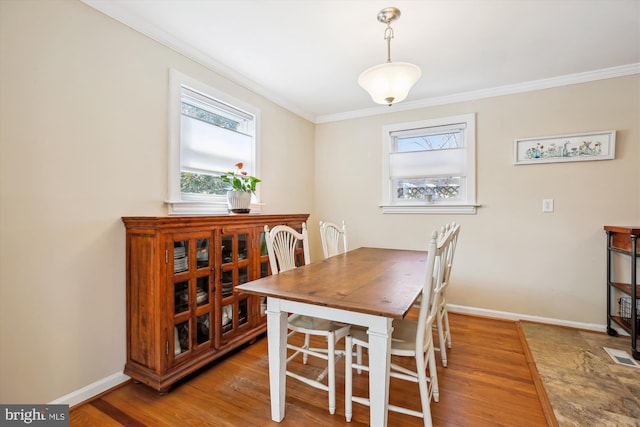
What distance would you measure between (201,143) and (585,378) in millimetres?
3225

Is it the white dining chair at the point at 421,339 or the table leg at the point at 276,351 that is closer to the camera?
the white dining chair at the point at 421,339

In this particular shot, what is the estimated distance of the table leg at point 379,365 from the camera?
3.95 feet

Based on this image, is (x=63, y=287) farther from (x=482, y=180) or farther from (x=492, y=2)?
(x=482, y=180)

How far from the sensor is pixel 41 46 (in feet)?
5.03

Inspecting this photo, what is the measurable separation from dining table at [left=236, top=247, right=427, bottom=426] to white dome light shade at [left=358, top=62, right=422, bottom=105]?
1.09m

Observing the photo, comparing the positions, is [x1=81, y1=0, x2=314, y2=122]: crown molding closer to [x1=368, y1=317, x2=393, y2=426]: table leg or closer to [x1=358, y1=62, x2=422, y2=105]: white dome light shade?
[x1=358, y1=62, x2=422, y2=105]: white dome light shade

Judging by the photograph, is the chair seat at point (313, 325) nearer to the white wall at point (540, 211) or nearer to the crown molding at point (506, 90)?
the white wall at point (540, 211)

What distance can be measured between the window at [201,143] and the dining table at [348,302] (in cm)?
111

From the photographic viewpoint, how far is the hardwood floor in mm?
1539

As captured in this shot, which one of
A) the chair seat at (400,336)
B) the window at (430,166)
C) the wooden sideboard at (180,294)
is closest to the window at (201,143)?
the wooden sideboard at (180,294)

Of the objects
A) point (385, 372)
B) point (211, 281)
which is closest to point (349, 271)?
point (385, 372)

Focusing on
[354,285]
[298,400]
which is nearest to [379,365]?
[354,285]

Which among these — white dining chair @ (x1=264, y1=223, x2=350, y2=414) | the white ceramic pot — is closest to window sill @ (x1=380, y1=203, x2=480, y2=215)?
white dining chair @ (x1=264, y1=223, x2=350, y2=414)

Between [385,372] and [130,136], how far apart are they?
204cm
